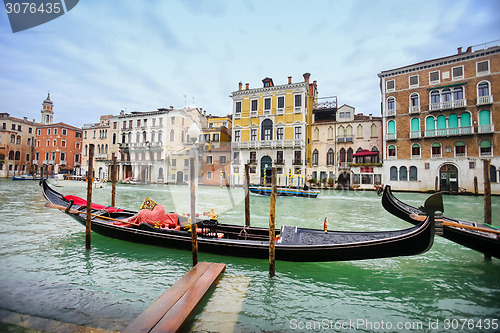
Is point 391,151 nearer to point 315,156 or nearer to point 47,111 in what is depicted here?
point 315,156

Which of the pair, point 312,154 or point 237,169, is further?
point 237,169

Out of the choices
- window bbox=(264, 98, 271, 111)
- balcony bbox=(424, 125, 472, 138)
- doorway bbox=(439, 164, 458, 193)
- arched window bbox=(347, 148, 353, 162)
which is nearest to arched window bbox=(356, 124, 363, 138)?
arched window bbox=(347, 148, 353, 162)

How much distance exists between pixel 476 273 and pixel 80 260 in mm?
6589

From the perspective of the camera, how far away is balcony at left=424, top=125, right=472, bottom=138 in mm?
17969

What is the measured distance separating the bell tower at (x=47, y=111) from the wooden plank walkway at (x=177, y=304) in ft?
159

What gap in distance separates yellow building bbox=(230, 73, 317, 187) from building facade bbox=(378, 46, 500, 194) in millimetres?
6673

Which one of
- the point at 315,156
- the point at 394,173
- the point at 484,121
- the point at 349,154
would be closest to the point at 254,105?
the point at 315,156

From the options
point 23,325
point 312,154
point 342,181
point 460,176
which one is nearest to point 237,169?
point 312,154

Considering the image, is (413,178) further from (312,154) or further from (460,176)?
(312,154)

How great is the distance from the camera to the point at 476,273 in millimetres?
3922

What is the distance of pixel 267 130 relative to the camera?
23750mm

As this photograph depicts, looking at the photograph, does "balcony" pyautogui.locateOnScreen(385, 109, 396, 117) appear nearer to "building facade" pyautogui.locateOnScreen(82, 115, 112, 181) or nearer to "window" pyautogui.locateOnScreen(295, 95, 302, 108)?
"window" pyautogui.locateOnScreen(295, 95, 302, 108)

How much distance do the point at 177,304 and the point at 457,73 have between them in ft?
79.0

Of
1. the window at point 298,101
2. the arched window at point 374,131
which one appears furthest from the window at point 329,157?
the window at point 298,101
